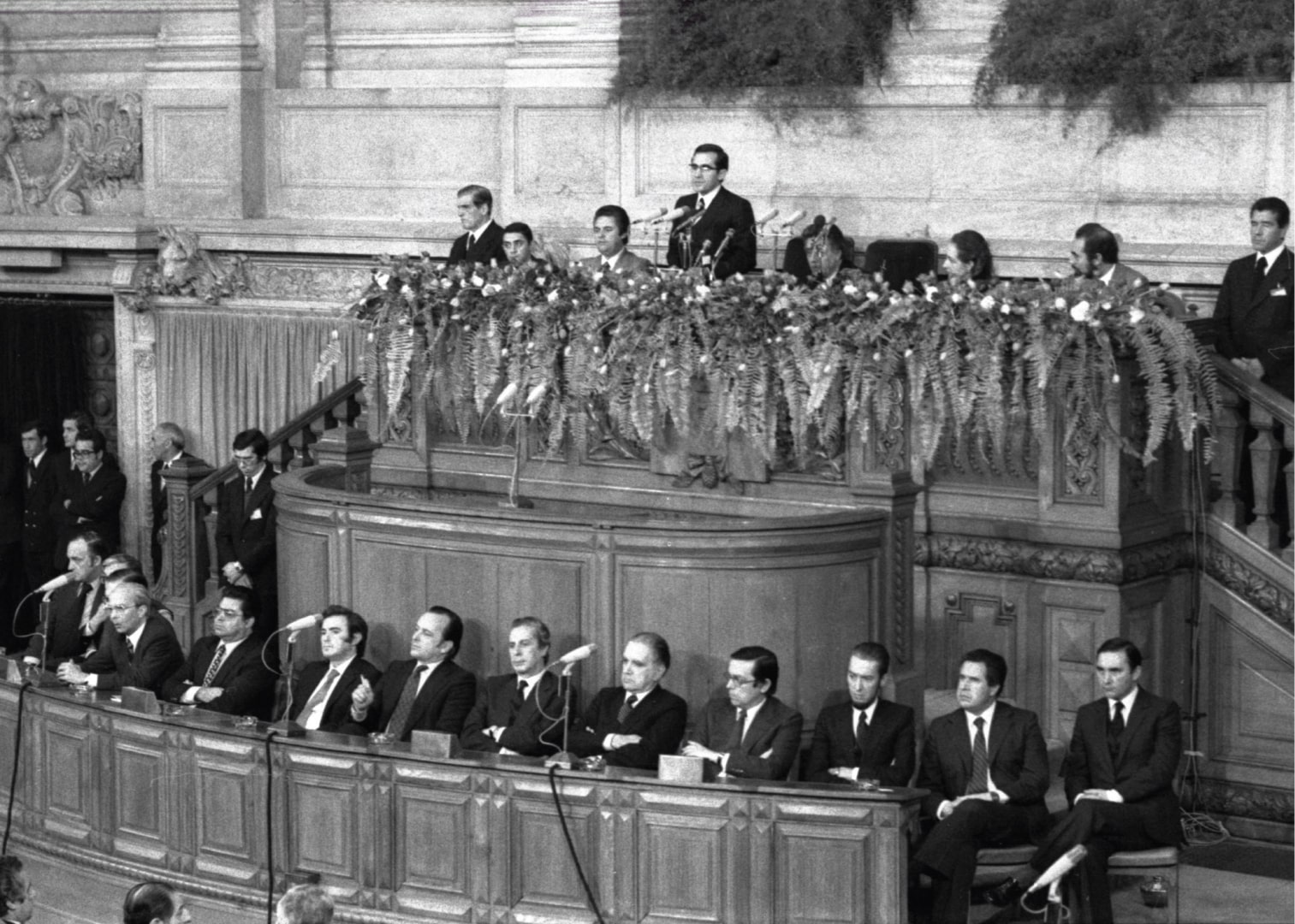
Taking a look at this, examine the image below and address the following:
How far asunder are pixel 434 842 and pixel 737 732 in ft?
3.96

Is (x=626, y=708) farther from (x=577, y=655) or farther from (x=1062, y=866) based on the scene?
(x=1062, y=866)

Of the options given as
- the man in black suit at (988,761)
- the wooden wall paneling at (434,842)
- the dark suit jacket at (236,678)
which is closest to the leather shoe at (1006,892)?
the man in black suit at (988,761)

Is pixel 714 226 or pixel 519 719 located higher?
pixel 714 226

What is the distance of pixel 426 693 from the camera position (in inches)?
398

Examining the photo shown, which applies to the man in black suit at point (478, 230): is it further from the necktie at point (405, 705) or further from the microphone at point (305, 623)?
the necktie at point (405, 705)

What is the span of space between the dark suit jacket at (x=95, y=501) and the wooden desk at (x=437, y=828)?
3.98 m

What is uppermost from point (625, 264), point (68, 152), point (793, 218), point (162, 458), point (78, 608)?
point (68, 152)

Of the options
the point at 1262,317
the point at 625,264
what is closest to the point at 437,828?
the point at 625,264

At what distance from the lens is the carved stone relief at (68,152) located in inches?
661

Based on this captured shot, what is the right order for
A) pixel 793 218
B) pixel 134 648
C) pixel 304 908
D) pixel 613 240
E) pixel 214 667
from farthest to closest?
1. pixel 793 218
2. pixel 613 240
3. pixel 134 648
4. pixel 214 667
5. pixel 304 908

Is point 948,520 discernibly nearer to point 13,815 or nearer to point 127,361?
point 13,815

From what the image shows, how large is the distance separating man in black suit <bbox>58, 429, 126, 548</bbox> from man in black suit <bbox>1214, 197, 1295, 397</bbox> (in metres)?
6.61

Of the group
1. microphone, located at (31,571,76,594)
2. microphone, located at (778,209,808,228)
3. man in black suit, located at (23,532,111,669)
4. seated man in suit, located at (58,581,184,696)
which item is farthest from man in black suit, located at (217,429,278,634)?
microphone, located at (778,209,808,228)

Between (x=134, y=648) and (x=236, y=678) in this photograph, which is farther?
(x=134, y=648)
